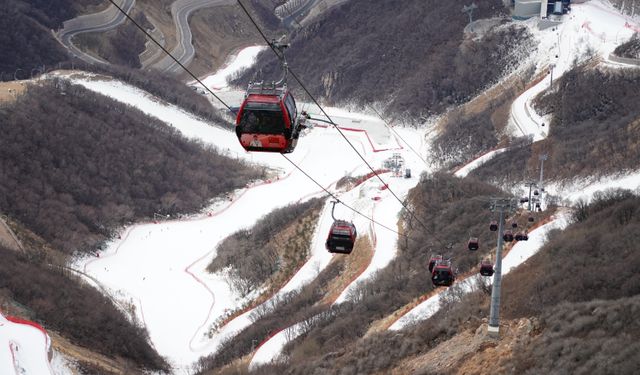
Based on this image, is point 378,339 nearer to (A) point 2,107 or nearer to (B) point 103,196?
(B) point 103,196

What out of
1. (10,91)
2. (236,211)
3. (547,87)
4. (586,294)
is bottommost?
(236,211)

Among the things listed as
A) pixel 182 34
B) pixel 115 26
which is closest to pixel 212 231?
pixel 115 26

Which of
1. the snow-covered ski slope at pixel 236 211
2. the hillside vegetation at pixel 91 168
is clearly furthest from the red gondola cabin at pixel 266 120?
the hillside vegetation at pixel 91 168

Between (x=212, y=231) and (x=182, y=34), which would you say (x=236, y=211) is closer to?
(x=212, y=231)

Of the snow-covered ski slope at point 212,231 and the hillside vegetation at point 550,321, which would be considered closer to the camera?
the hillside vegetation at point 550,321

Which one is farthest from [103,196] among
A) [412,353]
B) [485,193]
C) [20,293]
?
[412,353]

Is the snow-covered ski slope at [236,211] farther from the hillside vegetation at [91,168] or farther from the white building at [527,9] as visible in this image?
the white building at [527,9]
